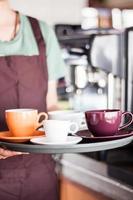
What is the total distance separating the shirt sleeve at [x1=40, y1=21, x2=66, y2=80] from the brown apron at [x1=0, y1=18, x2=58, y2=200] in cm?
2

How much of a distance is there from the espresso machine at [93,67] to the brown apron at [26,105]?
782 mm

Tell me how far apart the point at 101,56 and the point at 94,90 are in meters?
0.20

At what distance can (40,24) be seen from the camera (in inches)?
46.4

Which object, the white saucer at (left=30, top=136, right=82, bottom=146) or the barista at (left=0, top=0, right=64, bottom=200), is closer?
the white saucer at (left=30, top=136, right=82, bottom=146)

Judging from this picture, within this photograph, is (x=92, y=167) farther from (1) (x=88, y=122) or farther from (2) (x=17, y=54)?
(1) (x=88, y=122)

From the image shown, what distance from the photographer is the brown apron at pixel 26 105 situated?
3.55 feet

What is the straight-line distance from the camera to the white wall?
2492mm

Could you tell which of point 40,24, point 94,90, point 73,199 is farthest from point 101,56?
point 40,24

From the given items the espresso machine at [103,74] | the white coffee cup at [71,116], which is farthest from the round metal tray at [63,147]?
the espresso machine at [103,74]

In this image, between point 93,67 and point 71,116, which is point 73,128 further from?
point 93,67

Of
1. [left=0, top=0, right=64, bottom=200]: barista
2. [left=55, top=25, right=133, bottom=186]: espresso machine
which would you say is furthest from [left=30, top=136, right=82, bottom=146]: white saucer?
[left=55, top=25, right=133, bottom=186]: espresso machine

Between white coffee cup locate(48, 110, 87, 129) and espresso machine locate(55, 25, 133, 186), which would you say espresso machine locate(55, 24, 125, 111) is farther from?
white coffee cup locate(48, 110, 87, 129)

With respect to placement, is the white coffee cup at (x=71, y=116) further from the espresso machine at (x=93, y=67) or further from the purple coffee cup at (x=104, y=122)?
the espresso machine at (x=93, y=67)

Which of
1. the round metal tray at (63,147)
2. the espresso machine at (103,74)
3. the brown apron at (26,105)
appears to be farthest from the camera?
the espresso machine at (103,74)
